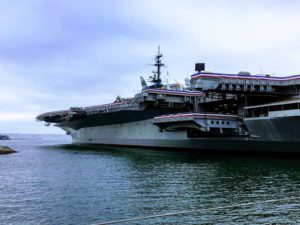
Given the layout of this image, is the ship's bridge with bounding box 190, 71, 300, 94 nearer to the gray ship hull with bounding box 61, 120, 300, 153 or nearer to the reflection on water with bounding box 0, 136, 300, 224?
the gray ship hull with bounding box 61, 120, 300, 153

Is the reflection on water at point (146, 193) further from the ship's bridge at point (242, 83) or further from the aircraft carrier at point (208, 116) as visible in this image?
the ship's bridge at point (242, 83)

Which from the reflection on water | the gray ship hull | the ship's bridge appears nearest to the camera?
the reflection on water

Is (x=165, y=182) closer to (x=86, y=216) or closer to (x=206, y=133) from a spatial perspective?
(x=86, y=216)

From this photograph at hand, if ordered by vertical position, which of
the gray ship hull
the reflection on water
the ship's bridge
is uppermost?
the ship's bridge

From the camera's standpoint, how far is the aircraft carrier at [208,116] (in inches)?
1080

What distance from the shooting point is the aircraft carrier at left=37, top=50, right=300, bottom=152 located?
90.0 ft

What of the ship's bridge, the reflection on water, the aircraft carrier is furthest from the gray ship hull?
the reflection on water

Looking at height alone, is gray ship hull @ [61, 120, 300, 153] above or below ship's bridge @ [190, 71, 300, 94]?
below

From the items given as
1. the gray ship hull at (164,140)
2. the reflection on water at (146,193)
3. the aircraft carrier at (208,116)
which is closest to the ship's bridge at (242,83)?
the aircraft carrier at (208,116)

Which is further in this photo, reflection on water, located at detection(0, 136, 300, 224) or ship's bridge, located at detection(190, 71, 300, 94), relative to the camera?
ship's bridge, located at detection(190, 71, 300, 94)

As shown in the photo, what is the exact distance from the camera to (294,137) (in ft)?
86.6

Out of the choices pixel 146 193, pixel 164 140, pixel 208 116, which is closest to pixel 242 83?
pixel 208 116

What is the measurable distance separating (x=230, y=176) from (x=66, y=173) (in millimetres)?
9459

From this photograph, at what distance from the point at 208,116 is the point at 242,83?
4779mm
